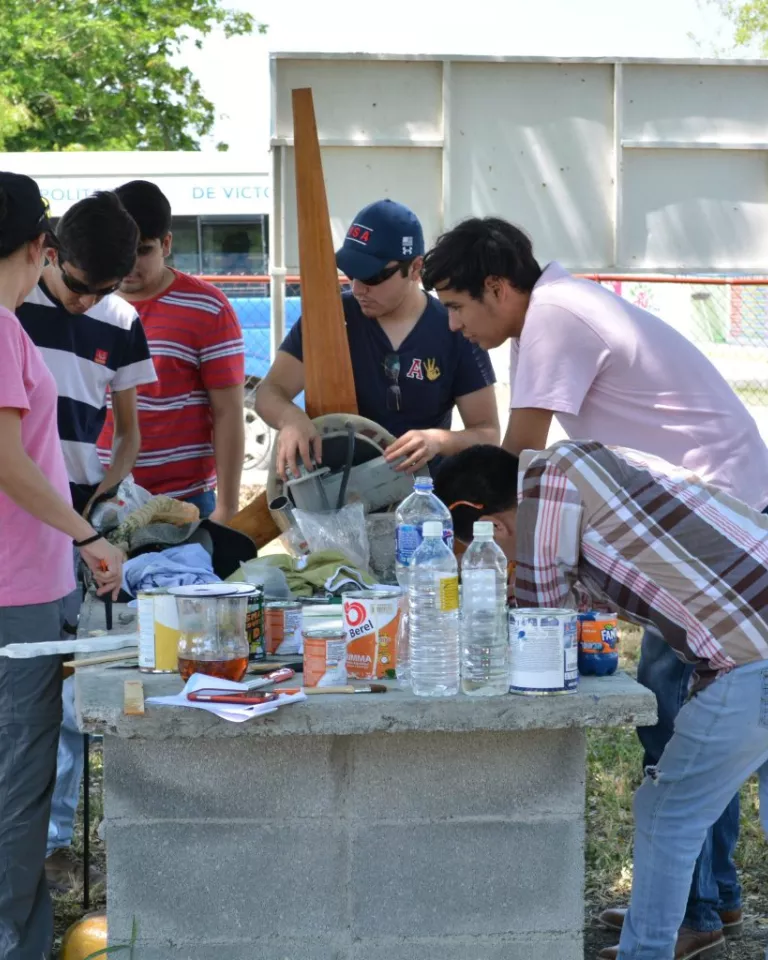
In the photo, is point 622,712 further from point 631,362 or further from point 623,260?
point 623,260

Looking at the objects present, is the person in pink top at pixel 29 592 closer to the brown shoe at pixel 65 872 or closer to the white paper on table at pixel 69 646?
the white paper on table at pixel 69 646

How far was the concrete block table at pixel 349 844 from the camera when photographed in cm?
226

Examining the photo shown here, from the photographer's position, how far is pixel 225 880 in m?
2.28

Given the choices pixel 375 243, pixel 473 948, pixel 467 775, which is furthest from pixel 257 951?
pixel 375 243

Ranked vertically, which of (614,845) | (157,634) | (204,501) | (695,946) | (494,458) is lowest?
(614,845)

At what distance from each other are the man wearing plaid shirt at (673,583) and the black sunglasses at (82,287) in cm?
113

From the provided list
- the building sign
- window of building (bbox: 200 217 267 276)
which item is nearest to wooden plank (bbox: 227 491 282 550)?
window of building (bbox: 200 217 267 276)

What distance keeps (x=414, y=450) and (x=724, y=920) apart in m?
1.44

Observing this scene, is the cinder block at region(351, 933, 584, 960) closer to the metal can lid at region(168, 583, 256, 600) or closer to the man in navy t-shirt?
the metal can lid at region(168, 583, 256, 600)

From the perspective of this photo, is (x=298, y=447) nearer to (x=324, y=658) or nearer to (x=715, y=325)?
(x=324, y=658)

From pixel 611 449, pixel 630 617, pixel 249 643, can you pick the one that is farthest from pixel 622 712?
pixel 249 643

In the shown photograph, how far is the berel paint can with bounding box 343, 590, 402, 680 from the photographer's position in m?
2.23

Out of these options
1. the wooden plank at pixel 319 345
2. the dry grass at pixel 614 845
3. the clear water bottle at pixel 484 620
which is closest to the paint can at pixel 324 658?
the clear water bottle at pixel 484 620

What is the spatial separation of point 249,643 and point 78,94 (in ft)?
64.4
